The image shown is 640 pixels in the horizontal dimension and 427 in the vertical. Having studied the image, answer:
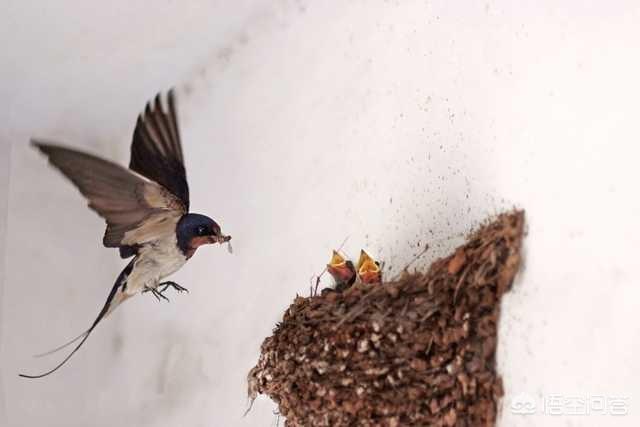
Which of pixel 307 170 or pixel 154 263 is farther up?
pixel 307 170

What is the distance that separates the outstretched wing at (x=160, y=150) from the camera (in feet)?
5.14

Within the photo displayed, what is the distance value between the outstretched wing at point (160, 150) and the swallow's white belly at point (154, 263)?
11 centimetres

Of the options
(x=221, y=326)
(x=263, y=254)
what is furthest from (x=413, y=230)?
(x=221, y=326)

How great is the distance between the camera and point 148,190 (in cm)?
155

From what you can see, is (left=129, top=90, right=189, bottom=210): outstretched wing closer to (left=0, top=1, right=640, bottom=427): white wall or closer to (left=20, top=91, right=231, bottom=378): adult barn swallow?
(left=20, top=91, right=231, bottom=378): adult barn swallow

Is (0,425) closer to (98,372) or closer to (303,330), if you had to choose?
(98,372)

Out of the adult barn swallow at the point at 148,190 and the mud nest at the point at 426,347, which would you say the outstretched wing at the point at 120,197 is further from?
the mud nest at the point at 426,347

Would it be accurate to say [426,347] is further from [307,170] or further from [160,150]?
[307,170]

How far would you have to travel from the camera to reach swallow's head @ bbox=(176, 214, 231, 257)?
1.58 m

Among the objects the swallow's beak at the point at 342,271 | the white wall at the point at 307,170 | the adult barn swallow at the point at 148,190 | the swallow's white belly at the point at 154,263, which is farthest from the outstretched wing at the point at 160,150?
the white wall at the point at 307,170

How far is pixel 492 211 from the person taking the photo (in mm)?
1372

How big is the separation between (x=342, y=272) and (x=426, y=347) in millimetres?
340

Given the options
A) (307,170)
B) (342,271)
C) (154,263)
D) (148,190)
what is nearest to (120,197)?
(148,190)

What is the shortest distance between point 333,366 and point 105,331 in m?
1.53
